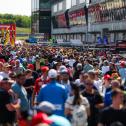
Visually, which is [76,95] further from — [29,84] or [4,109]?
[29,84]

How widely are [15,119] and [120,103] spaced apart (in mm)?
3815

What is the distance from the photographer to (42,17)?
406 feet

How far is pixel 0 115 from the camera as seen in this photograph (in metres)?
11.7

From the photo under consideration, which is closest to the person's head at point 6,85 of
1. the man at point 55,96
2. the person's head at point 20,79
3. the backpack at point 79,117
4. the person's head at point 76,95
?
the person's head at point 20,79

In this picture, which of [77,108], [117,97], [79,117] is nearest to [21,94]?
[77,108]

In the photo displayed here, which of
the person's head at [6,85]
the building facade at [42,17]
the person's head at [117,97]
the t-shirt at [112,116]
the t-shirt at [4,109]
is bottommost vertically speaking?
the t-shirt at [4,109]

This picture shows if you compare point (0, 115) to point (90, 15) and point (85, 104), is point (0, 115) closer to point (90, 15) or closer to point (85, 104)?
point (85, 104)

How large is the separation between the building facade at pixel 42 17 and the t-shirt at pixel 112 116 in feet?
368

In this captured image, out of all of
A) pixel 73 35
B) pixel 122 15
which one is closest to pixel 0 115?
pixel 122 15

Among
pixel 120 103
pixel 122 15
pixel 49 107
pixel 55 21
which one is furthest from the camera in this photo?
pixel 55 21

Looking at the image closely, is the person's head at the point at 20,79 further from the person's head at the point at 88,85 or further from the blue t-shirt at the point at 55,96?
the person's head at the point at 88,85

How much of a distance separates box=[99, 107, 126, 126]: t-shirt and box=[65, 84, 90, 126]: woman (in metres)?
1.26

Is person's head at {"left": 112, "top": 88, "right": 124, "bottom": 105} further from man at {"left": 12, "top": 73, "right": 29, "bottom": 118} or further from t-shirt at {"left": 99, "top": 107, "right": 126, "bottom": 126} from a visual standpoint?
man at {"left": 12, "top": 73, "right": 29, "bottom": 118}

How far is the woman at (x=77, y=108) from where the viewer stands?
10133 mm
